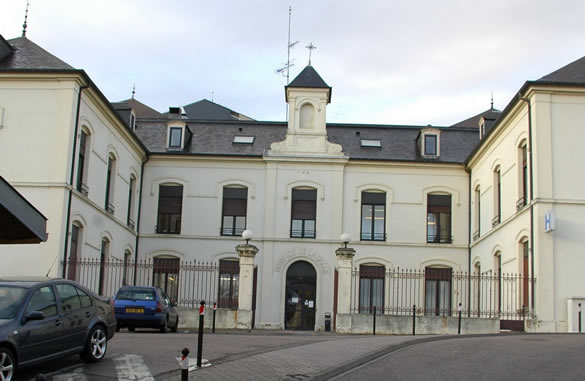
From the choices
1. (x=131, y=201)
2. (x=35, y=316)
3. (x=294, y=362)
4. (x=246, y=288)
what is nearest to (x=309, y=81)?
(x=131, y=201)

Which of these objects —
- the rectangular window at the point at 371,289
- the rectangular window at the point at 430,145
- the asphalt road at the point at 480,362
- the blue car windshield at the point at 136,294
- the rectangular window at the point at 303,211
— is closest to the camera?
the asphalt road at the point at 480,362

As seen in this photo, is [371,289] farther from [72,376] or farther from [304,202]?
[72,376]

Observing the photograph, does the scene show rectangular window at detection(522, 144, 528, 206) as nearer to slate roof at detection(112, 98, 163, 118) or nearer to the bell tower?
the bell tower

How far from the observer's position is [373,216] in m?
34.7

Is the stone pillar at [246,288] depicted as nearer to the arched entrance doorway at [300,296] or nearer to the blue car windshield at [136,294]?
the blue car windshield at [136,294]

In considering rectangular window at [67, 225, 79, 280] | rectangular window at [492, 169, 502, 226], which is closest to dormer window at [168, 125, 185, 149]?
rectangular window at [67, 225, 79, 280]

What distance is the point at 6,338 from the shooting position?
9.66m

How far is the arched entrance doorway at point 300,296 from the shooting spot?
108ft

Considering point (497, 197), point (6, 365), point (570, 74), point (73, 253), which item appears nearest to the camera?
point (6, 365)

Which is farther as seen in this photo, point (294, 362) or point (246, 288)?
point (246, 288)

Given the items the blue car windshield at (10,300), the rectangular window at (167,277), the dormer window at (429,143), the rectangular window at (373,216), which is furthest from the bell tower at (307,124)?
the blue car windshield at (10,300)

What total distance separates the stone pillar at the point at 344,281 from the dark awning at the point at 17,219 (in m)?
15.7

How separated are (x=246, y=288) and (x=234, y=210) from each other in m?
9.50

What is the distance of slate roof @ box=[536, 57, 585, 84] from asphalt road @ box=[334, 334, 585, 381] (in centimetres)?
1065
